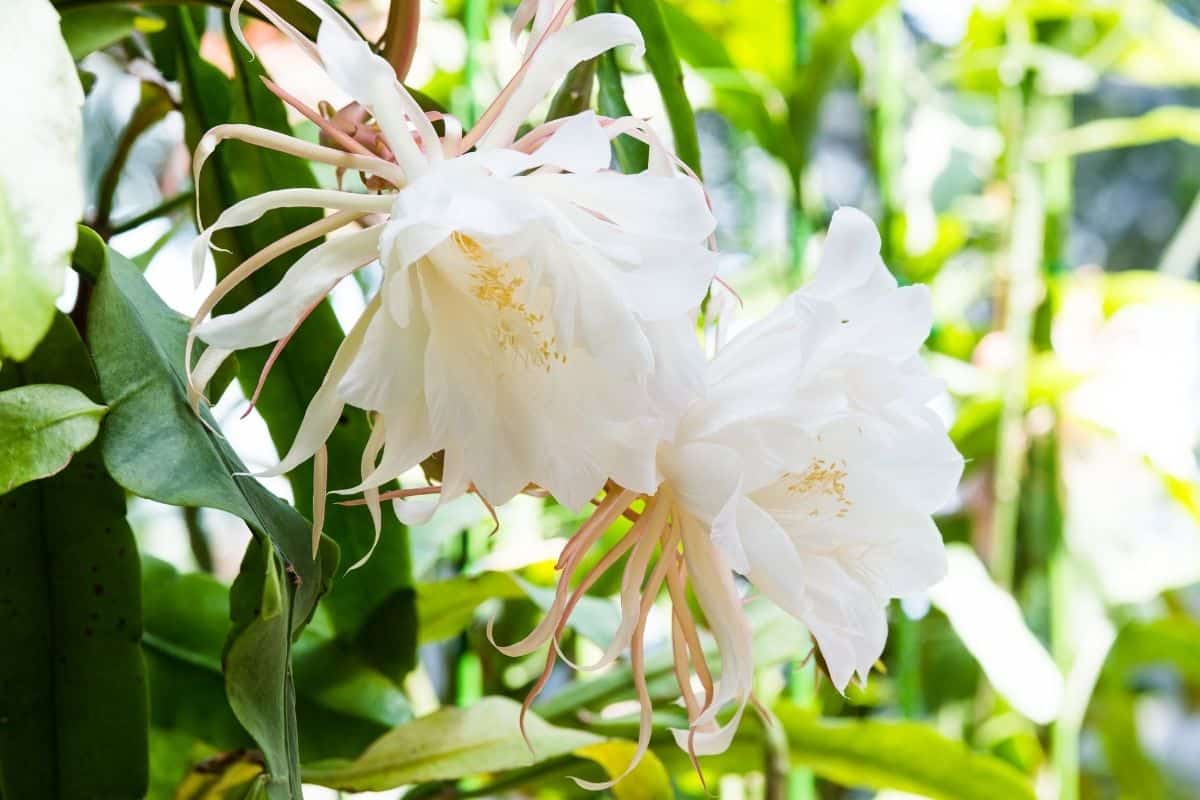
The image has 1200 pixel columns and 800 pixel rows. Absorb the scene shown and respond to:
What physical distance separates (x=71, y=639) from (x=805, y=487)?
0.24 metres

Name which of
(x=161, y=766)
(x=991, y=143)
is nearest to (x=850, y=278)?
(x=161, y=766)

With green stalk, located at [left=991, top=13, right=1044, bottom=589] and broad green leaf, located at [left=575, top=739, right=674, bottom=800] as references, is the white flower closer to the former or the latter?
broad green leaf, located at [left=575, top=739, right=674, bottom=800]

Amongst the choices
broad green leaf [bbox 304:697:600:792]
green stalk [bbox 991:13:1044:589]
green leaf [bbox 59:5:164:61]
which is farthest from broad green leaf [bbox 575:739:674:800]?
green stalk [bbox 991:13:1044:589]

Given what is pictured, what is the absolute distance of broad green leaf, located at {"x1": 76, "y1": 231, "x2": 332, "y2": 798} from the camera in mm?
289

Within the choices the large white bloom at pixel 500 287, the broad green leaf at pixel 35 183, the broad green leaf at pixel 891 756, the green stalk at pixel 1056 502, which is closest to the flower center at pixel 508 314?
the large white bloom at pixel 500 287

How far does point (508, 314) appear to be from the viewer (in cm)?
29

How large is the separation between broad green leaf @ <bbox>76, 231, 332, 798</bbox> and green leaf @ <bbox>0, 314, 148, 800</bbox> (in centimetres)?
3

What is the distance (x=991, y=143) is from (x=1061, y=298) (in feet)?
0.76

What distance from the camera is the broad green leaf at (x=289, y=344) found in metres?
0.42

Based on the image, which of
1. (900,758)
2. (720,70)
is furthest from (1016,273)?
(900,758)

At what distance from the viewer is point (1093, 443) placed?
3.45 feet

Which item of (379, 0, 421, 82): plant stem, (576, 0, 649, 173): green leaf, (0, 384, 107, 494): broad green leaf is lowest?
(0, 384, 107, 494): broad green leaf

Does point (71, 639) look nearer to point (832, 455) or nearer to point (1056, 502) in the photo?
point (832, 455)

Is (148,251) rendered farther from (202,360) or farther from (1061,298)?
(1061,298)
